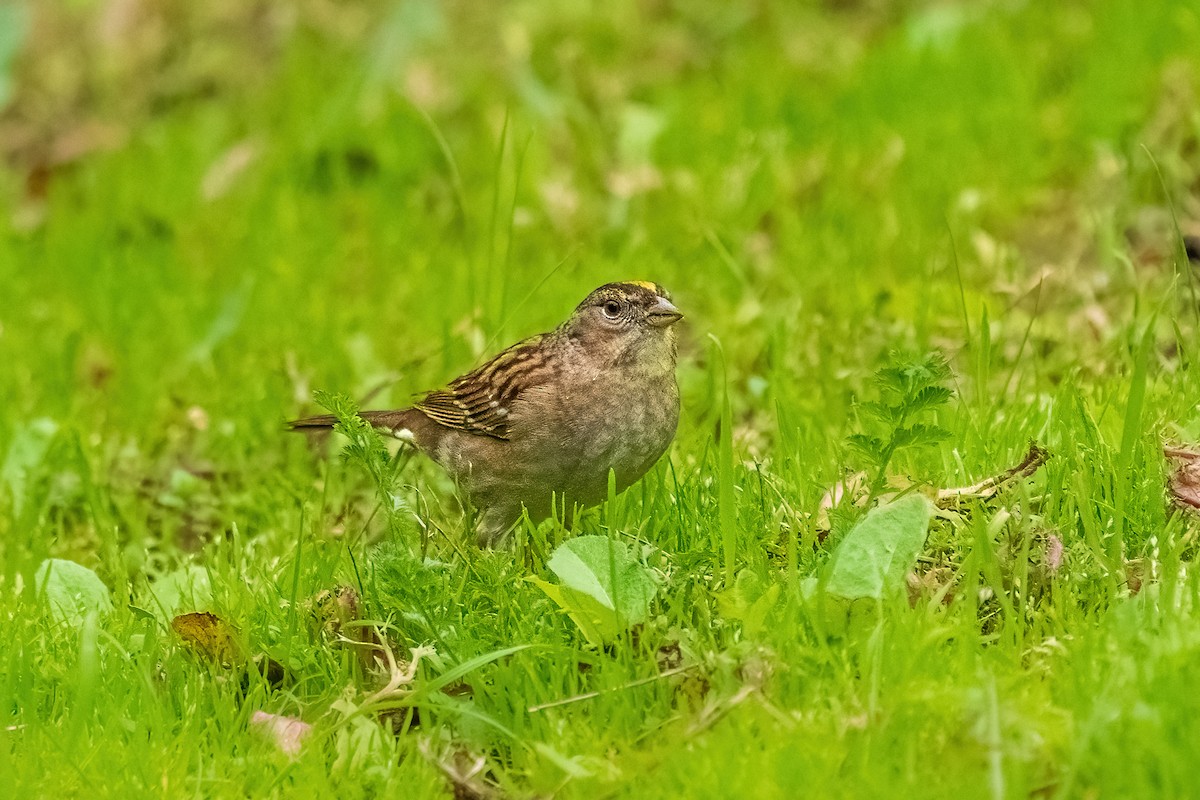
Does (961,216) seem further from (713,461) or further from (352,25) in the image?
(352,25)

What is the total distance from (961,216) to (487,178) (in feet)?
7.47

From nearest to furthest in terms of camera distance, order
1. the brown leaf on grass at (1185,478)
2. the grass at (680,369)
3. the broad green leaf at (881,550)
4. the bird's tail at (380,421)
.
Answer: the grass at (680,369)
the broad green leaf at (881,550)
the brown leaf on grass at (1185,478)
the bird's tail at (380,421)

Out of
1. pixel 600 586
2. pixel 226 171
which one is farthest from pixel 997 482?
pixel 226 171

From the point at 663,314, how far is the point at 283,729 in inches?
70.4

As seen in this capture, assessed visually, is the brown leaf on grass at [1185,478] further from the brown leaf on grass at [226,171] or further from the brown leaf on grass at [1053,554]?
the brown leaf on grass at [226,171]


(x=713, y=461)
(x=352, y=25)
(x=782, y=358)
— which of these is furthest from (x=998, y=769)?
(x=352, y=25)

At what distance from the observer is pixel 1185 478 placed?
4020mm

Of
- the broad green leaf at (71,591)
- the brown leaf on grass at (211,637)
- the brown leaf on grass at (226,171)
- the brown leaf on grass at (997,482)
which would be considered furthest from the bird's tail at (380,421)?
the brown leaf on grass at (226,171)

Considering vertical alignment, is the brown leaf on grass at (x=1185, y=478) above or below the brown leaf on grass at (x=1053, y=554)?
above

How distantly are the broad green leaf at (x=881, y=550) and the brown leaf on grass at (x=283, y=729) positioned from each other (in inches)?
47.8

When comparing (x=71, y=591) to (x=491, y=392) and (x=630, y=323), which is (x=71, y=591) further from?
(x=630, y=323)

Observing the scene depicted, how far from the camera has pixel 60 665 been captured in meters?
3.96

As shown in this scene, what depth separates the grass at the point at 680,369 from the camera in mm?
3457

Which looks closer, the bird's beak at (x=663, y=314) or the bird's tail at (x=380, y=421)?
the bird's beak at (x=663, y=314)
